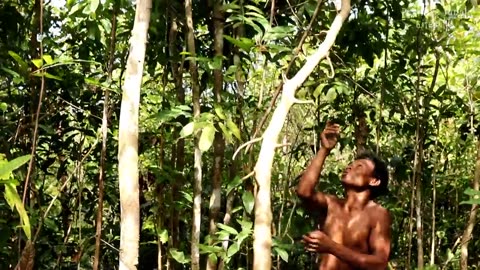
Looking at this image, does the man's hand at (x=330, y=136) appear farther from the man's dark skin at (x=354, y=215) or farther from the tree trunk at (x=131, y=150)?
the tree trunk at (x=131, y=150)

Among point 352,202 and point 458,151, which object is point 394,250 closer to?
point 458,151

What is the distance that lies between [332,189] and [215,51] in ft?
3.76

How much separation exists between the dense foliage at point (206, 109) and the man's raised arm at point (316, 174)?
148 millimetres

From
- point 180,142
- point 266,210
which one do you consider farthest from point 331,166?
point 266,210

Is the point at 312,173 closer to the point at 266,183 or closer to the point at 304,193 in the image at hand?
the point at 304,193

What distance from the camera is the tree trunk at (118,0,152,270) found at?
6.38 ft

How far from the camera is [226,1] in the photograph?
2.87m

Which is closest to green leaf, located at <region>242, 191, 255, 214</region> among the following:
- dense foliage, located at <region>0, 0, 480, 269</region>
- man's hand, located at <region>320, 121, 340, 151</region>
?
dense foliage, located at <region>0, 0, 480, 269</region>

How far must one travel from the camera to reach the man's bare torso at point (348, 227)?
2578mm

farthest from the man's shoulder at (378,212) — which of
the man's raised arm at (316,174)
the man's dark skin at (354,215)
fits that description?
the man's raised arm at (316,174)

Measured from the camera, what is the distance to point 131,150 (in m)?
1.99

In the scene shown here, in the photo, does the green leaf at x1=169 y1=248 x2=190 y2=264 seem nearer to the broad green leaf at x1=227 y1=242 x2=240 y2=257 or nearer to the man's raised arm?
the broad green leaf at x1=227 y1=242 x2=240 y2=257

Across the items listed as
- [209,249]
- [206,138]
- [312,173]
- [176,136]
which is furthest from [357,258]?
[176,136]

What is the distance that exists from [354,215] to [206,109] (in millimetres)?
843
